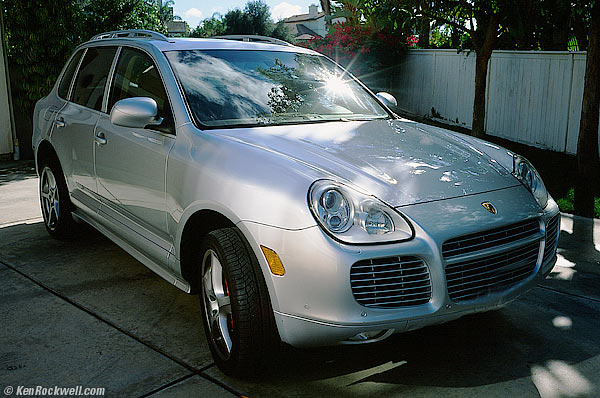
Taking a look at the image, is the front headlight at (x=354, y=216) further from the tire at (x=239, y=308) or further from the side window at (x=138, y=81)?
the side window at (x=138, y=81)

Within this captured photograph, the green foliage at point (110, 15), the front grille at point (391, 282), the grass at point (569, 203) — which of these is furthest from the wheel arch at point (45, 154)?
the green foliage at point (110, 15)

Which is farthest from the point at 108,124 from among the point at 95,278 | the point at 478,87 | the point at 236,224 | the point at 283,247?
the point at 478,87

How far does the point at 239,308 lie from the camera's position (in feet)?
10.0

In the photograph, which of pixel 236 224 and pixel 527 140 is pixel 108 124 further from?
pixel 527 140

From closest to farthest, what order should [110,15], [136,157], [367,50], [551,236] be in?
[551,236], [136,157], [110,15], [367,50]

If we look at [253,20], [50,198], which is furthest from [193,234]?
[253,20]

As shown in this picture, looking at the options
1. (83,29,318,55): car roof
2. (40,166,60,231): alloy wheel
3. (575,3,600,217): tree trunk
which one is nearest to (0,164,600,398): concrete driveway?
(40,166,60,231): alloy wheel

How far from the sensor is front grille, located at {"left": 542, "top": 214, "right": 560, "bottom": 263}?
355 cm

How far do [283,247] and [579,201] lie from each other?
561cm

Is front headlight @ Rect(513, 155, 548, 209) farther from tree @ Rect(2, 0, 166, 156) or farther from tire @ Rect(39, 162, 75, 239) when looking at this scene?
tree @ Rect(2, 0, 166, 156)

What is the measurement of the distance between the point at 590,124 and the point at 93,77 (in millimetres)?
6063

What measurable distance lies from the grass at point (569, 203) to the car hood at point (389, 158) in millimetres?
3549

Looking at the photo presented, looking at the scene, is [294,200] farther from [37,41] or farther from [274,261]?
[37,41]

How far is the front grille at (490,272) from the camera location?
3057 mm
